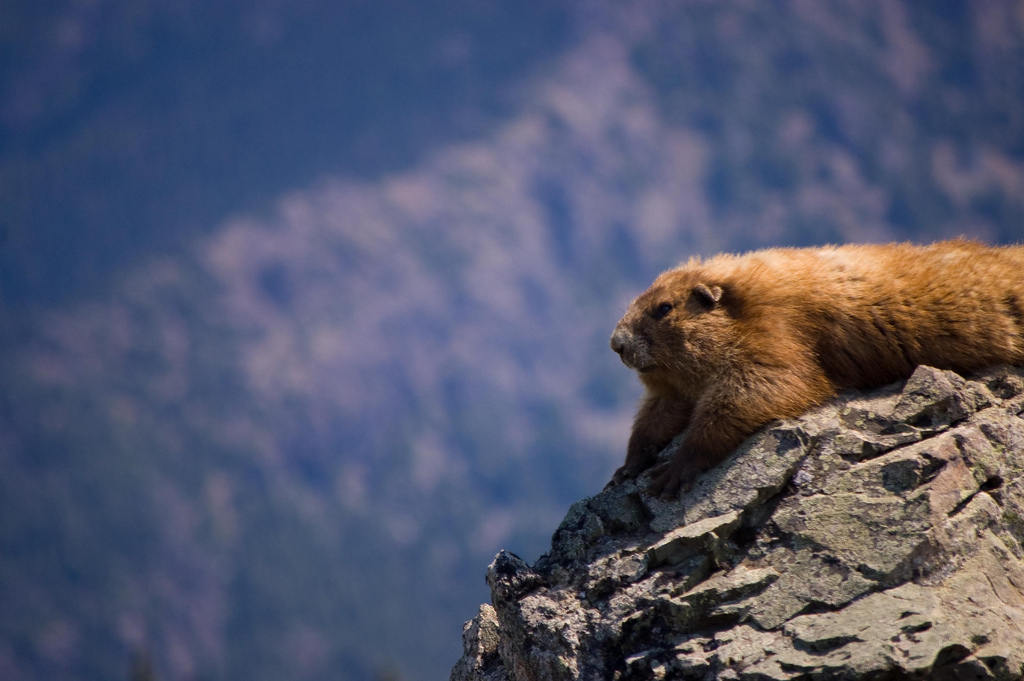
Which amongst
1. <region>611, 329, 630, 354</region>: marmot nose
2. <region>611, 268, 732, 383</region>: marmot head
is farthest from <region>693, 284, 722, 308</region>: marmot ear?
<region>611, 329, 630, 354</region>: marmot nose

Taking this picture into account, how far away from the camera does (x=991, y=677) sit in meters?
6.82

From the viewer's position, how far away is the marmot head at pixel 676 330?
946 centimetres

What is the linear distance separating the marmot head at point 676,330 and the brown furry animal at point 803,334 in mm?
13

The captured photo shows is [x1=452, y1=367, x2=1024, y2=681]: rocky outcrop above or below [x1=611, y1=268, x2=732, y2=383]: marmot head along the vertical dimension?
below

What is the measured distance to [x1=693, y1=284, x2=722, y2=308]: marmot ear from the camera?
9.63 metres

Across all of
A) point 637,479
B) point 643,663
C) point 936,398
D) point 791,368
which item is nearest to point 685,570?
point 643,663

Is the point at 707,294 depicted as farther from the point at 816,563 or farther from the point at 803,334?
the point at 816,563

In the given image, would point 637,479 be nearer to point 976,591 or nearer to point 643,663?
point 643,663

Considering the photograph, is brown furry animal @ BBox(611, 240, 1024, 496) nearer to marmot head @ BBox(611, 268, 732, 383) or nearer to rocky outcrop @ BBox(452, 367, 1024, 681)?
marmot head @ BBox(611, 268, 732, 383)

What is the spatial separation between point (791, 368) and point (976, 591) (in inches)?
107

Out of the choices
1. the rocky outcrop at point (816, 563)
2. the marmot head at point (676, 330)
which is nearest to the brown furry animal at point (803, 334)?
the marmot head at point (676, 330)

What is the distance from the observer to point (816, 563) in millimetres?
7742

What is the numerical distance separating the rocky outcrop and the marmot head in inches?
48.4

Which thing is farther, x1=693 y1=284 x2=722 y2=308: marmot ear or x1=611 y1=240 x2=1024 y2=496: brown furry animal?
x1=693 y1=284 x2=722 y2=308: marmot ear
